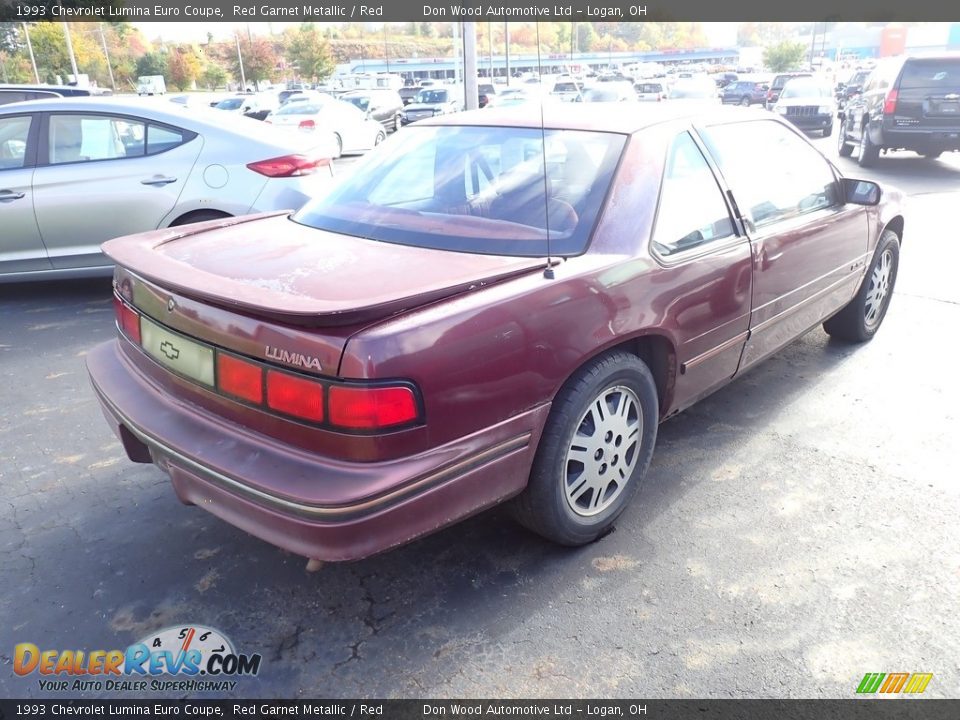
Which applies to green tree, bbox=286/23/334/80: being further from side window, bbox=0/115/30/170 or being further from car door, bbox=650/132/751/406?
car door, bbox=650/132/751/406

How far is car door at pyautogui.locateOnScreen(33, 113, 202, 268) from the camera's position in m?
5.45

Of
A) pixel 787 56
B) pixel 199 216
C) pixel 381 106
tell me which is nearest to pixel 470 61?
pixel 199 216

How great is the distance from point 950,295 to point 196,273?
5665 mm

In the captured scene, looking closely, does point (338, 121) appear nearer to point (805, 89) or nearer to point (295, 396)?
point (805, 89)

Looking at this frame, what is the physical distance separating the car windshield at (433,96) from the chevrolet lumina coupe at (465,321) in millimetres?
22719

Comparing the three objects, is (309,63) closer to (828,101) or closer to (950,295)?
(828,101)

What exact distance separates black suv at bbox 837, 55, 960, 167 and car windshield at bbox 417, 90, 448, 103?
15509 millimetres

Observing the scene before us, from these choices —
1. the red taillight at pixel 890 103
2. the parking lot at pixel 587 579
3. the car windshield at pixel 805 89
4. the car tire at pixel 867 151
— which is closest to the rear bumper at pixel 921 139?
the red taillight at pixel 890 103

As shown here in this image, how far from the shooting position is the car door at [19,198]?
5.41 m

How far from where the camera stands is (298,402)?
2.08 metres

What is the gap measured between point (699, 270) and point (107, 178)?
14.9 feet

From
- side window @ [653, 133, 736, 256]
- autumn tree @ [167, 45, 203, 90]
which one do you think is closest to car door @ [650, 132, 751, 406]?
side window @ [653, 133, 736, 256]

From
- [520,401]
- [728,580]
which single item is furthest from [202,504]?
[728,580]

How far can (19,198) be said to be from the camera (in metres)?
5.41
